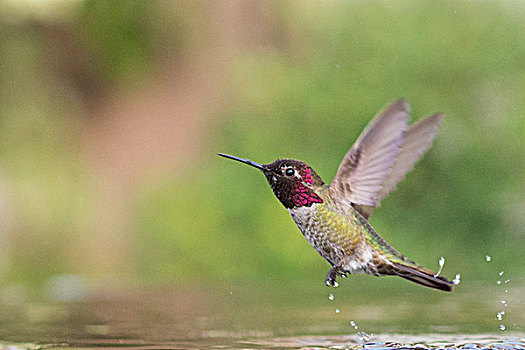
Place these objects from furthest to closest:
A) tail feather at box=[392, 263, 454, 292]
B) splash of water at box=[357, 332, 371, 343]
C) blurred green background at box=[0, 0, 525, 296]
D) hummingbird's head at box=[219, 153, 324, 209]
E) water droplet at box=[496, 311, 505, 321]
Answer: blurred green background at box=[0, 0, 525, 296] < water droplet at box=[496, 311, 505, 321] < splash of water at box=[357, 332, 371, 343] < hummingbird's head at box=[219, 153, 324, 209] < tail feather at box=[392, 263, 454, 292]

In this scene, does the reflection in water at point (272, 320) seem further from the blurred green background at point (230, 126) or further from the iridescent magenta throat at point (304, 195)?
the blurred green background at point (230, 126)

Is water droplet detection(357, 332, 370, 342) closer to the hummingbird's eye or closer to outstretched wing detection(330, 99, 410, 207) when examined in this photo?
outstretched wing detection(330, 99, 410, 207)

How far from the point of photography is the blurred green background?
8.85 m

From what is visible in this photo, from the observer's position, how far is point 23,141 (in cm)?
1184

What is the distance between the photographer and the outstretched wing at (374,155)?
2809mm

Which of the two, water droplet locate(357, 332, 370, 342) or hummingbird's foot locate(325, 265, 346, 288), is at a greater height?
hummingbird's foot locate(325, 265, 346, 288)

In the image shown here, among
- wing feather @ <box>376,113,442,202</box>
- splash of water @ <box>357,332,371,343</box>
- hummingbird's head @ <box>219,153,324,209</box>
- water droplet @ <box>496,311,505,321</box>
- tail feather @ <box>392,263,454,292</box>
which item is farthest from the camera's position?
water droplet @ <box>496,311,505,321</box>

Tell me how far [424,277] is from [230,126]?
840 cm

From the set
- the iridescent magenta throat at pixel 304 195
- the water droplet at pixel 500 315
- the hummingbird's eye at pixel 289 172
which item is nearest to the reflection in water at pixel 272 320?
the water droplet at pixel 500 315

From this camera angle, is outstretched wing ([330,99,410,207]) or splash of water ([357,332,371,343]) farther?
splash of water ([357,332,371,343])

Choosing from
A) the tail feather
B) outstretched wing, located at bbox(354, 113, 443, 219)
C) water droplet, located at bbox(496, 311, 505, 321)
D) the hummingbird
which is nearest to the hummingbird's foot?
the hummingbird

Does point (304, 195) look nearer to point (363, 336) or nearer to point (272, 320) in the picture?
point (363, 336)

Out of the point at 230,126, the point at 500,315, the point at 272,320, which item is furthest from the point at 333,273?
the point at 230,126

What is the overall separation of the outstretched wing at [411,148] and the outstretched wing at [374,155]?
0.35 feet
